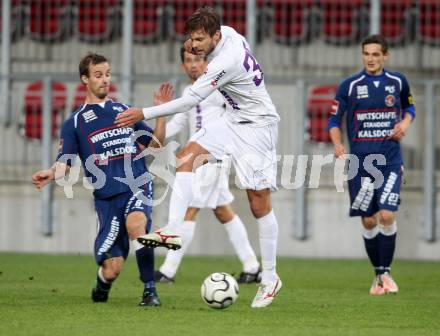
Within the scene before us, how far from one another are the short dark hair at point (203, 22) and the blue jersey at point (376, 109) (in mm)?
2322

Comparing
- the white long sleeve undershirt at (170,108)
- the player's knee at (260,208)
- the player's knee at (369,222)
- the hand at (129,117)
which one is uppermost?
the white long sleeve undershirt at (170,108)

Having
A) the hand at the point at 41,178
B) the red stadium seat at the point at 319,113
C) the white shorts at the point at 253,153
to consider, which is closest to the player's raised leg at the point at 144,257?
the hand at the point at 41,178

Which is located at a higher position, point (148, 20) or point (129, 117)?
point (148, 20)

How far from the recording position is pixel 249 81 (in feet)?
26.0

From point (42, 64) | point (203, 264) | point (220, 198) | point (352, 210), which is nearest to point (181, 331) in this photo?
point (352, 210)

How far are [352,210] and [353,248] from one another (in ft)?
14.6

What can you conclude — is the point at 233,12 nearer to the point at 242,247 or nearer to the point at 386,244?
the point at 242,247

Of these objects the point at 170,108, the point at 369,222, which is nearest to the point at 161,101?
the point at 170,108

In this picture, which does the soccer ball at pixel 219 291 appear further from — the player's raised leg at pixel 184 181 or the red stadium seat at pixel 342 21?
the red stadium seat at pixel 342 21

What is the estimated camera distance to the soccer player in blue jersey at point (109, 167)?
26.1 feet

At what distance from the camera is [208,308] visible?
7.88 metres

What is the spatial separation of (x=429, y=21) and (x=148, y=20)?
12.4 ft

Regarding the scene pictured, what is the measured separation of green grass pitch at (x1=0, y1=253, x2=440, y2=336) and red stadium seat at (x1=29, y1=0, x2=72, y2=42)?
4.26 m

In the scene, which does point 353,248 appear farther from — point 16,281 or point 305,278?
point 16,281
